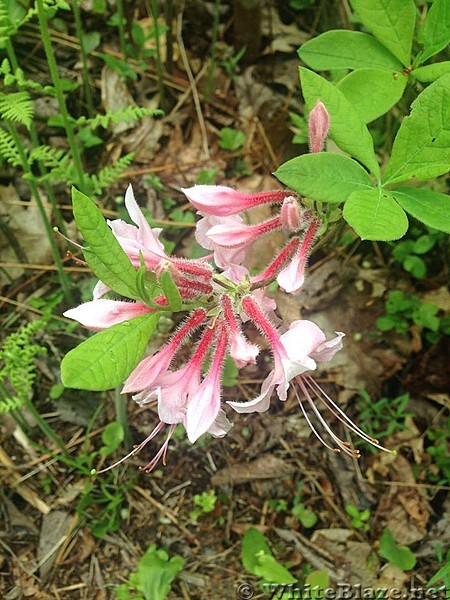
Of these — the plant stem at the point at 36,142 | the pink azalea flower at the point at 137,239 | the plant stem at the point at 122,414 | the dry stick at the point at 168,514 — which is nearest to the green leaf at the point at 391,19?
the pink azalea flower at the point at 137,239

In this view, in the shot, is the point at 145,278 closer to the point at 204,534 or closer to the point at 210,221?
the point at 210,221

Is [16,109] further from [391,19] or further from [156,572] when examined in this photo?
[156,572]

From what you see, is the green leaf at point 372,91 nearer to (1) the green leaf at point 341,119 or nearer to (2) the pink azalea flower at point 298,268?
(1) the green leaf at point 341,119

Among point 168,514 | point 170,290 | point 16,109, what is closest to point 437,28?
point 170,290

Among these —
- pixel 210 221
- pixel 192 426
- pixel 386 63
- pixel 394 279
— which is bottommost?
pixel 394 279

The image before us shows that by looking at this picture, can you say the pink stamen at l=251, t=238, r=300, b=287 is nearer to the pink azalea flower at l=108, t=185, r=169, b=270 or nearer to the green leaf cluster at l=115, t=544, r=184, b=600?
the pink azalea flower at l=108, t=185, r=169, b=270

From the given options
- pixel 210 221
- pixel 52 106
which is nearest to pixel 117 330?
pixel 210 221
